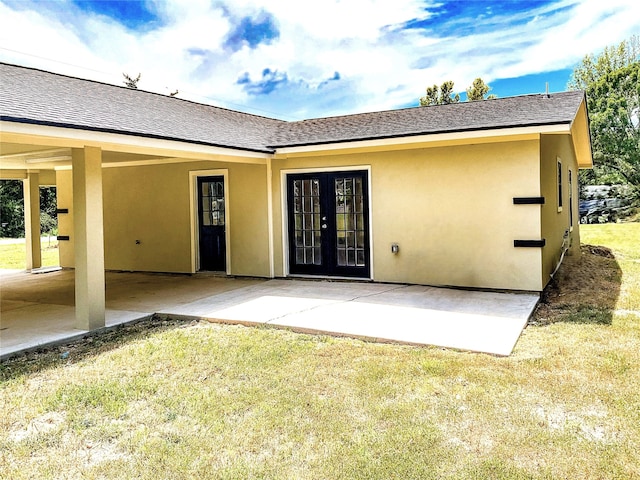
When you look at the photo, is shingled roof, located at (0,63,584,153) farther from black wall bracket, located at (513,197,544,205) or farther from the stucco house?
black wall bracket, located at (513,197,544,205)

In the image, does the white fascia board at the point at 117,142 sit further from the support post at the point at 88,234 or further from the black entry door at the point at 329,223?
the black entry door at the point at 329,223

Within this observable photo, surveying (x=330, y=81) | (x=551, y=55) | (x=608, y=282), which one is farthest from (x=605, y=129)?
(x=608, y=282)

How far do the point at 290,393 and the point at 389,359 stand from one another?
47.9 inches

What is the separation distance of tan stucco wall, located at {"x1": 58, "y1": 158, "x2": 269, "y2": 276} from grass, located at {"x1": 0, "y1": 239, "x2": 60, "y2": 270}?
2291 mm

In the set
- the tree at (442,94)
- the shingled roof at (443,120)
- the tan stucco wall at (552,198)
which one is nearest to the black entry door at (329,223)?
the shingled roof at (443,120)

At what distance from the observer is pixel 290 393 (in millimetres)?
4004

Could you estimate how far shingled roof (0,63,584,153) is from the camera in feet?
19.8

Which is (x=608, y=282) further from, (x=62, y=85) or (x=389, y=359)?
(x=62, y=85)

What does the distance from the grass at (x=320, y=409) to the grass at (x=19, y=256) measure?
35.0ft

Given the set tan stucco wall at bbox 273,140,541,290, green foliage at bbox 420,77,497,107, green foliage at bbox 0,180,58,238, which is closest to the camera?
tan stucco wall at bbox 273,140,541,290

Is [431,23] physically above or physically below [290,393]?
above

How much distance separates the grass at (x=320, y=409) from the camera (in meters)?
2.94

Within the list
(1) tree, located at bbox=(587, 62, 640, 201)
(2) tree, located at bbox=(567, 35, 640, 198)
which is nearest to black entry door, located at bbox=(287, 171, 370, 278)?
(2) tree, located at bbox=(567, 35, 640, 198)

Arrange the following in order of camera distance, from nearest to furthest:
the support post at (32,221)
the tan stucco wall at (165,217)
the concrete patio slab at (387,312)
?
the concrete patio slab at (387,312)
the tan stucco wall at (165,217)
the support post at (32,221)
